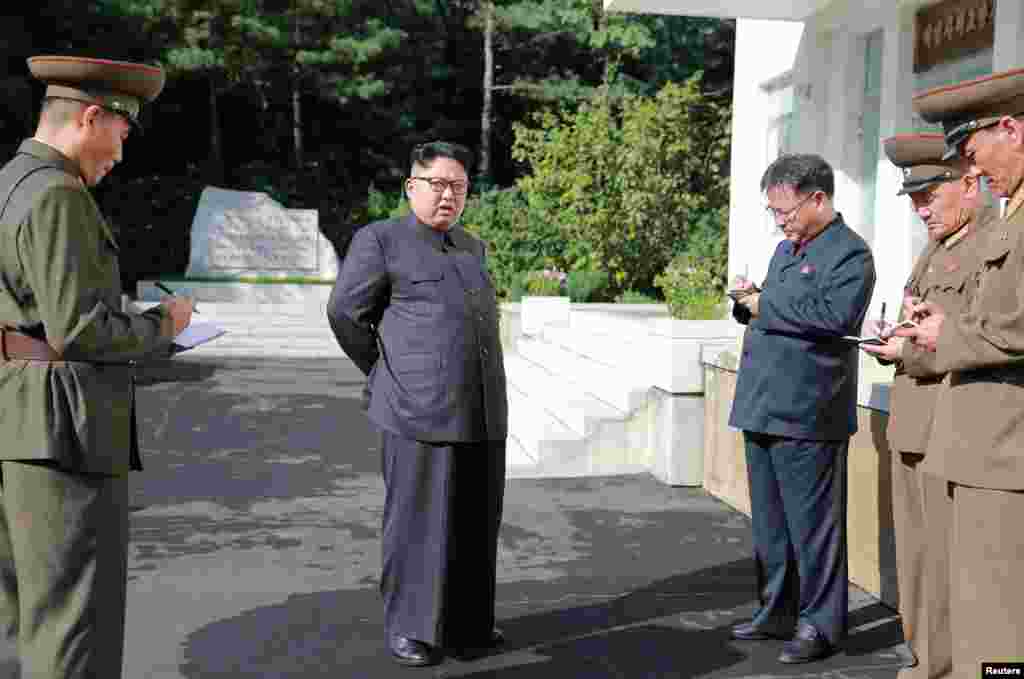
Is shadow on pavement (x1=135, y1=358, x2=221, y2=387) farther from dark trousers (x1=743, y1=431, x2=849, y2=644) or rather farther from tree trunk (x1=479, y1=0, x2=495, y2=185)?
tree trunk (x1=479, y1=0, x2=495, y2=185)

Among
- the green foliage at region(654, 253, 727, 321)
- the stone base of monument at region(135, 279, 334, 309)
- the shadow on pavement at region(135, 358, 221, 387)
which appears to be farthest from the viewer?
the stone base of monument at region(135, 279, 334, 309)

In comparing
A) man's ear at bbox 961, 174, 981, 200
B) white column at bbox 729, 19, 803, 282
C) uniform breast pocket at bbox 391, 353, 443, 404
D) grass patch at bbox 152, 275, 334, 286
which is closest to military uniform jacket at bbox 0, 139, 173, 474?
uniform breast pocket at bbox 391, 353, 443, 404

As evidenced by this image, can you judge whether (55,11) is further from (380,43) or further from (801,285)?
(801,285)

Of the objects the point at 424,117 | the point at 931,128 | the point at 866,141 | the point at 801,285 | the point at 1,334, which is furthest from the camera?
the point at 424,117

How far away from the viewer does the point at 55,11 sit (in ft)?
89.6

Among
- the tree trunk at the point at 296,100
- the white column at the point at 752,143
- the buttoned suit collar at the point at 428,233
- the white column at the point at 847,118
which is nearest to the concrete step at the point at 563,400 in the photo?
the white column at the point at 752,143

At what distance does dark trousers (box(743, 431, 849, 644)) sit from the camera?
4.77 m

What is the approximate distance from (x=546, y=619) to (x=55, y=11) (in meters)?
26.1

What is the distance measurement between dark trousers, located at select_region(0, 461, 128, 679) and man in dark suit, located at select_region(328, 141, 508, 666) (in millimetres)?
1623

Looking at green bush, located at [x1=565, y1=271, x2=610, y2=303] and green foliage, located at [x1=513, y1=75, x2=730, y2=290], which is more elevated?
green foliage, located at [x1=513, y1=75, x2=730, y2=290]

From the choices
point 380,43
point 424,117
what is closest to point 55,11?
point 380,43

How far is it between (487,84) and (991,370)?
2980 centimetres

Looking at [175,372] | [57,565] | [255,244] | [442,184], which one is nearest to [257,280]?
[255,244]

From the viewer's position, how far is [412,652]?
4.68m
